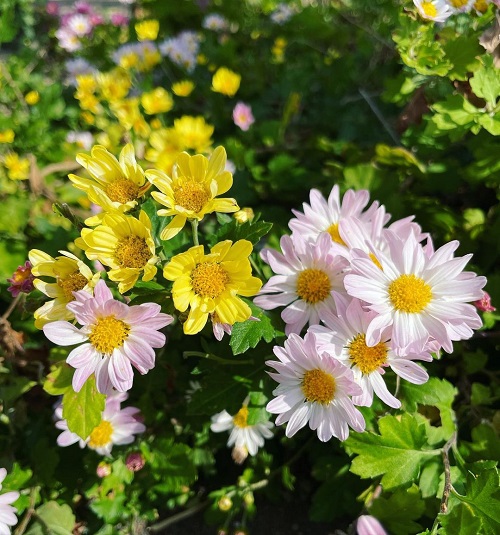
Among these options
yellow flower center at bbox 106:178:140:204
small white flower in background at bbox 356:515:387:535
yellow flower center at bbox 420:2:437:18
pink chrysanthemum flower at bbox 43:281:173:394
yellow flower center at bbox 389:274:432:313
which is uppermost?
yellow flower center at bbox 420:2:437:18

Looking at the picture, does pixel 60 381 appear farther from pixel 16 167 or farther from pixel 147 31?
pixel 147 31

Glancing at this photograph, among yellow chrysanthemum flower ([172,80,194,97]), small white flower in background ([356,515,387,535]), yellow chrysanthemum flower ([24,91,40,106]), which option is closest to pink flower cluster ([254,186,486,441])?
small white flower in background ([356,515,387,535])

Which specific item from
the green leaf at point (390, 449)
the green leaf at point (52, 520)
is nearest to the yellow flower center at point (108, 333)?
the green leaf at point (390, 449)

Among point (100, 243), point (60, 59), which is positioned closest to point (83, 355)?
point (100, 243)

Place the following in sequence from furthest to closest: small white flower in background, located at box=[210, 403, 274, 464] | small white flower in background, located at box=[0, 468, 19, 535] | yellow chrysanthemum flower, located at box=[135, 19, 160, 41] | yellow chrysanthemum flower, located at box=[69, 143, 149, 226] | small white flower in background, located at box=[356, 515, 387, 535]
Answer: yellow chrysanthemum flower, located at box=[135, 19, 160, 41]
small white flower in background, located at box=[210, 403, 274, 464]
small white flower in background, located at box=[0, 468, 19, 535]
yellow chrysanthemum flower, located at box=[69, 143, 149, 226]
small white flower in background, located at box=[356, 515, 387, 535]

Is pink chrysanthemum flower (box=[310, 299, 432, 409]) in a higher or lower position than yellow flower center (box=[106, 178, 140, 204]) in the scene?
lower

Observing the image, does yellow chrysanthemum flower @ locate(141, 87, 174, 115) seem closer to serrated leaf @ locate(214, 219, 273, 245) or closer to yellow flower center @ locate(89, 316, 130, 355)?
serrated leaf @ locate(214, 219, 273, 245)

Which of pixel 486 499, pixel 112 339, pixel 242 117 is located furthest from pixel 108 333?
pixel 242 117
